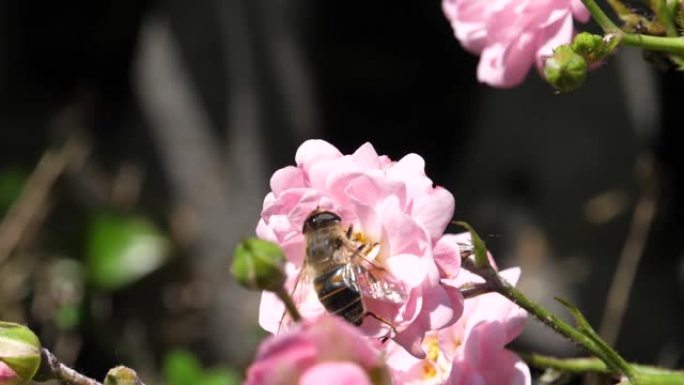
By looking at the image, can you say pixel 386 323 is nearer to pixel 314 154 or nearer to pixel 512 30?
pixel 314 154

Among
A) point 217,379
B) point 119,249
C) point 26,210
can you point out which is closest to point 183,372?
point 217,379

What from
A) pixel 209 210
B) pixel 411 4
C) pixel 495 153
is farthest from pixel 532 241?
pixel 209 210

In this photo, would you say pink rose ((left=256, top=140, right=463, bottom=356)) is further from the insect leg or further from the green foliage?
the green foliage

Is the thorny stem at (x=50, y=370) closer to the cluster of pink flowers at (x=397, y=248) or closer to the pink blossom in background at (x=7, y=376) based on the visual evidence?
the pink blossom in background at (x=7, y=376)

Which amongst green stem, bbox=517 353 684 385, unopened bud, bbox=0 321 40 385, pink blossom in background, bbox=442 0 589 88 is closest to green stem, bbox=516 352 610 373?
green stem, bbox=517 353 684 385

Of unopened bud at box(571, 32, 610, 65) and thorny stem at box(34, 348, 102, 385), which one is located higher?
unopened bud at box(571, 32, 610, 65)

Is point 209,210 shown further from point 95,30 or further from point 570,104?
point 570,104

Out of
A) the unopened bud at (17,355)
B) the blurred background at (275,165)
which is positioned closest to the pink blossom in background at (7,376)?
the unopened bud at (17,355)
